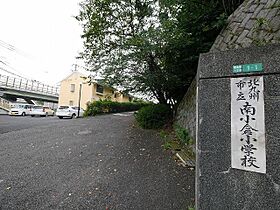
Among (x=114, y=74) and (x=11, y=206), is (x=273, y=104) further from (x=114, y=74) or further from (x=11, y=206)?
(x=114, y=74)

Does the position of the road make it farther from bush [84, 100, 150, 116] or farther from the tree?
bush [84, 100, 150, 116]

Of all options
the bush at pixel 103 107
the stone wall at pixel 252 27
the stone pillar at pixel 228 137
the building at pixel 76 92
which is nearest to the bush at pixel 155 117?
the stone wall at pixel 252 27

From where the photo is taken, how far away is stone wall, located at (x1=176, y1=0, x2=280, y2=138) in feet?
11.3

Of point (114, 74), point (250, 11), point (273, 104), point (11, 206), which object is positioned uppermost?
point (250, 11)

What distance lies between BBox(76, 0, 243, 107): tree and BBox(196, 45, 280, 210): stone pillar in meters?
3.27

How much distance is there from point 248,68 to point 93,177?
11.3 ft

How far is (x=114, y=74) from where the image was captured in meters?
7.45

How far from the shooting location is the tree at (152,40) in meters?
5.24

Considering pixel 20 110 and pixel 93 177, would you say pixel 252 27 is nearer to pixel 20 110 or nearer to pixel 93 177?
pixel 93 177

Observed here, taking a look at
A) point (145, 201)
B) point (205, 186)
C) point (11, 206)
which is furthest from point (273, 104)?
Result: point (11, 206)

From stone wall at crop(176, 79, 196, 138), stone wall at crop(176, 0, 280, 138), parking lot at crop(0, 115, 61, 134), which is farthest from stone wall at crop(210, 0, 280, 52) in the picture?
parking lot at crop(0, 115, 61, 134)

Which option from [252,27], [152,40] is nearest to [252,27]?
[252,27]

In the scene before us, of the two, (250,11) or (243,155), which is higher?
(250,11)

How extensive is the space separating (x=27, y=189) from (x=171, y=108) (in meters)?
6.84
